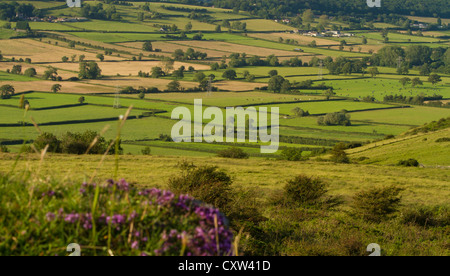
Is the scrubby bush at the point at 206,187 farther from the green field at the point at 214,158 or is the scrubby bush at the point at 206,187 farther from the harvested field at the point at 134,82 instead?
the harvested field at the point at 134,82

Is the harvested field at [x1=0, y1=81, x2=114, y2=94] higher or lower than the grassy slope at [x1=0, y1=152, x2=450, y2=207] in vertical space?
lower

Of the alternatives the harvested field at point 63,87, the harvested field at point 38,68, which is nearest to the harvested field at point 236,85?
the harvested field at point 63,87

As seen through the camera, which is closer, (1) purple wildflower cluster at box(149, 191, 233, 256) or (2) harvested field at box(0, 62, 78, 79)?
(1) purple wildflower cluster at box(149, 191, 233, 256)

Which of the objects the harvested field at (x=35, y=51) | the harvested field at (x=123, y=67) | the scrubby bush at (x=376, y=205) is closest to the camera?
the scrubby bush at (x=376, y=205)

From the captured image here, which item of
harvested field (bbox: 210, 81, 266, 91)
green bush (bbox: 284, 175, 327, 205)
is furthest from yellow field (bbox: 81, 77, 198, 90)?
green bush (bbox: 284, 175, 327, 205)

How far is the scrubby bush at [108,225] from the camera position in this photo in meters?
7.02

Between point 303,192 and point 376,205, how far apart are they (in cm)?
407

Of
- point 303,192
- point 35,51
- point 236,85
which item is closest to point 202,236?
point 303,192

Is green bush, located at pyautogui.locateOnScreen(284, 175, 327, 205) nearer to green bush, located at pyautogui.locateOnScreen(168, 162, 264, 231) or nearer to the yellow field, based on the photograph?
green bush, located at pyautogui.locateOnScreen(168, 162, 264, 231)

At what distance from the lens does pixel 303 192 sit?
1214 inches

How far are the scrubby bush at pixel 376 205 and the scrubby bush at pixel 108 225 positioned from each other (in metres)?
21.9

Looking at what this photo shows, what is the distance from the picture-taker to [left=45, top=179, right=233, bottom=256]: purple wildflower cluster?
703 centimetres

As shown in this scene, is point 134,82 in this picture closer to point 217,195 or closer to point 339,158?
point 339,158
